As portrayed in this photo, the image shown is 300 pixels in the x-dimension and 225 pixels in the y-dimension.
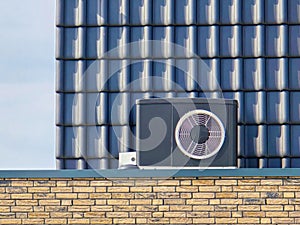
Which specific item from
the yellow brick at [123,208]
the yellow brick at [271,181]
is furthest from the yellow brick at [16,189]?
the yellow brick at [271,181]

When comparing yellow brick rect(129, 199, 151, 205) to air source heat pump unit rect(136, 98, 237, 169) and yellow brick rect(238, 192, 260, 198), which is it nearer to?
air source heat pump unit rect(136, 98, 237, 169)

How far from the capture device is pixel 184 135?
1463 centimetres

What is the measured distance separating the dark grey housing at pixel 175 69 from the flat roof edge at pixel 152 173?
11.0ft

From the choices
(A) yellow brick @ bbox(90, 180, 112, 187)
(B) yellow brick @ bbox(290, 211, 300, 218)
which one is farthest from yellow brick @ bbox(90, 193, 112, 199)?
(B) yellow brick @ bbox(290, 211, 300, 218)

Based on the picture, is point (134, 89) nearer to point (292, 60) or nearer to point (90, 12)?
point (90, 12)

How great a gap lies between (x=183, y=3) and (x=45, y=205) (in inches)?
217

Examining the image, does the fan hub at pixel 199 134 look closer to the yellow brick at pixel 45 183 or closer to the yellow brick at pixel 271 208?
the yellow brick at pixel 271 208

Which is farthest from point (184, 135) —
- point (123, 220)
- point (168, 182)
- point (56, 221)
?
point (56, 221)

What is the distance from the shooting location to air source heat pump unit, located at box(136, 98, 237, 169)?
47.7 ft

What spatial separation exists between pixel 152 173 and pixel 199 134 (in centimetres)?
88

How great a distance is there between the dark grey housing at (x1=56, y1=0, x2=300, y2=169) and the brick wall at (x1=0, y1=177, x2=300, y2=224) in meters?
3.26

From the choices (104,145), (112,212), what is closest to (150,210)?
(112,212)

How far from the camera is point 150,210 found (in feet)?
48.1

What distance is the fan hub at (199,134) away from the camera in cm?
1452
